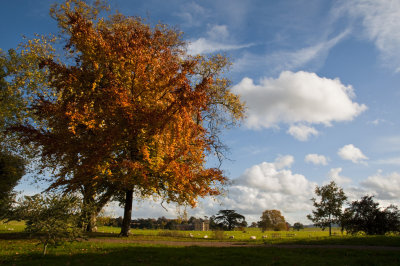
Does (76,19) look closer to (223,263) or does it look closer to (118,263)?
(118,263)

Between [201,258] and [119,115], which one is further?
[119,115]

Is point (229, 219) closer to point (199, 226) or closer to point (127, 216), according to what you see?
point (199, 226)

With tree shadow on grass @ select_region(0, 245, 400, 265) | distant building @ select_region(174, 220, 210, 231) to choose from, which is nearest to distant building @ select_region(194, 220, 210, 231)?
distant building @ select_region(174, 220, 210, 231)

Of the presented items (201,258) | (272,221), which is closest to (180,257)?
(201,258)

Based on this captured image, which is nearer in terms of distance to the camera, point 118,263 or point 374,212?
point 118,263

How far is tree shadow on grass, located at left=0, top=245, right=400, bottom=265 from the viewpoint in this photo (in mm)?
10758

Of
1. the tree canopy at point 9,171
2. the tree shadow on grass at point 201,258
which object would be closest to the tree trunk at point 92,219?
the tree shadow on grass at point 201,258

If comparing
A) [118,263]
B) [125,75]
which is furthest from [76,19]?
[118,263]

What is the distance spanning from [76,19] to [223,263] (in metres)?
18.6

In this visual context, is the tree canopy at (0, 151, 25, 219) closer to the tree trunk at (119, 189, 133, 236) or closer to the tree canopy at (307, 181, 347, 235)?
the tree trunk at (119, 189, 133, 236)

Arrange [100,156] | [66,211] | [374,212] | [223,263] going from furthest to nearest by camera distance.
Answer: [374,212] < [100,156] < [66,211] < [223,263]

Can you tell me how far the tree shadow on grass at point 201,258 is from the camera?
35.3ft

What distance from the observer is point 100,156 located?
18125 mm

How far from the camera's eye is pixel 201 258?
11617 mm
